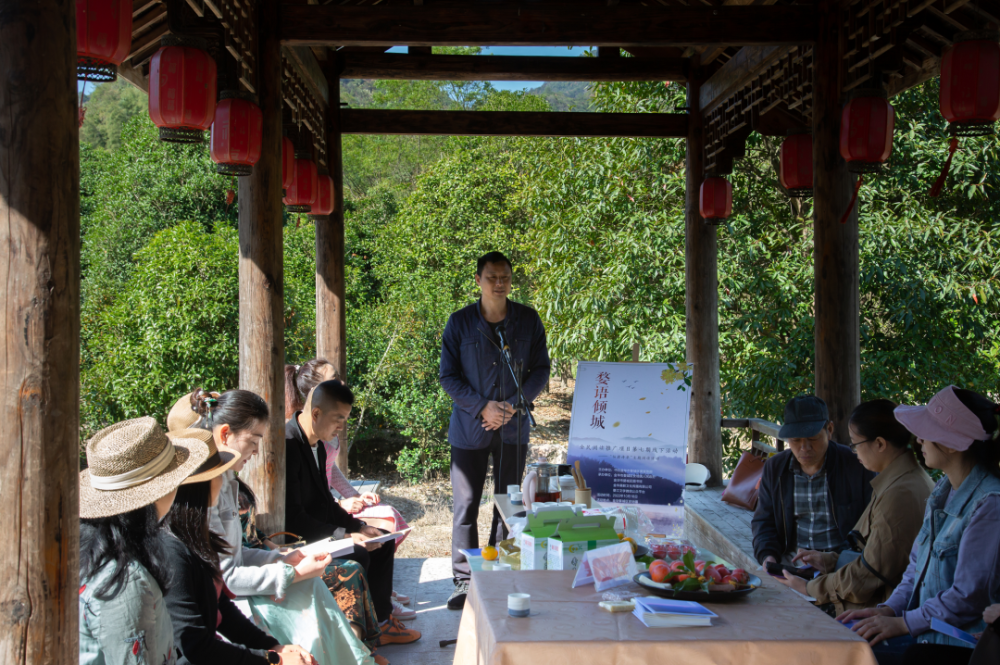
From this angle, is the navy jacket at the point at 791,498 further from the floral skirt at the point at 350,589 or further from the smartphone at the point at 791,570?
the floral skirt at the point at 350,589

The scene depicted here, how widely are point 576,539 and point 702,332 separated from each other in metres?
3.53

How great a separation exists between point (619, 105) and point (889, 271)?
298cm

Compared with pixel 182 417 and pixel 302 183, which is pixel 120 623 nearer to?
pixel 182 417

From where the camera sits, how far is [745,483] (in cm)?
489

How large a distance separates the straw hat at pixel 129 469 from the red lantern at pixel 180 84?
57.8 inches

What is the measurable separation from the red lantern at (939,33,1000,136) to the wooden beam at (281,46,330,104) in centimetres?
317

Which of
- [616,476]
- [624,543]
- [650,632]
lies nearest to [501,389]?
[616,476]

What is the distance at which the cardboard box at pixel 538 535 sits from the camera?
2408mm

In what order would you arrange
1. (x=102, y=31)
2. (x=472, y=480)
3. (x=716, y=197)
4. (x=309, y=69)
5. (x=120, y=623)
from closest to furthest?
(x=120, y=623) → (x=102, y=31) → (x=472, y=480) → (x=309, y=69) → (x=716, y=197)

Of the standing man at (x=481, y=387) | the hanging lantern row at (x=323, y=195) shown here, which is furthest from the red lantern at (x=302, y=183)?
the standing man at (x=481, y=387)

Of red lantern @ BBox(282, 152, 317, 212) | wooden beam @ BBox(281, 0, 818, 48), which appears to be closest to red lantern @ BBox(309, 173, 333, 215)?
red lantern @ BBox(282, 152, 317, 212)

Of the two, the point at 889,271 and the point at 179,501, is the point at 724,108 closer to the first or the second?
the point at 889,271

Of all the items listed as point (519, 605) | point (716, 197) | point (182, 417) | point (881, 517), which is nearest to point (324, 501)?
point (182, 417)

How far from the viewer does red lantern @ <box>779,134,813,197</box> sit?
463 centimetres
